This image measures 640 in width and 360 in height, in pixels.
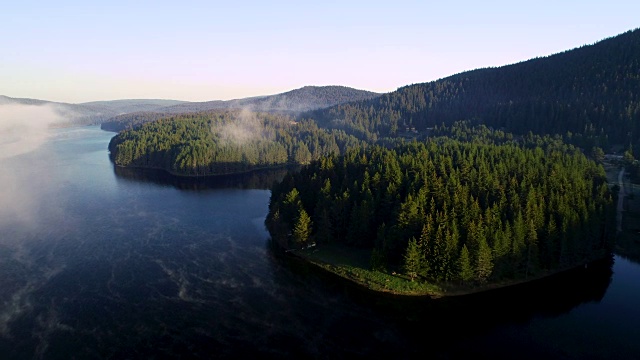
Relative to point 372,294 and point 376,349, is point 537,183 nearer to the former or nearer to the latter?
point 372,294

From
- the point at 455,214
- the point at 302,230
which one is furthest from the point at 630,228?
the point at 302,230

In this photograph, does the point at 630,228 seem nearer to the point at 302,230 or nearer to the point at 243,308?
the point at 302,230

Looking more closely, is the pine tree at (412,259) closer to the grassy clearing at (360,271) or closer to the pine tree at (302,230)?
the grassy clearing at (360,271)

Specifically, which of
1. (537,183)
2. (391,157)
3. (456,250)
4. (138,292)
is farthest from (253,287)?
(537,183)

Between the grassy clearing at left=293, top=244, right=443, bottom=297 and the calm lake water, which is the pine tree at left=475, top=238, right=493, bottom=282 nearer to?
the calm lake water

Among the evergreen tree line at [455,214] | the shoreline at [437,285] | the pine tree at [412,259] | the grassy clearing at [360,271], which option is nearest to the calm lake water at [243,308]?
the shoreline at [437,285]
